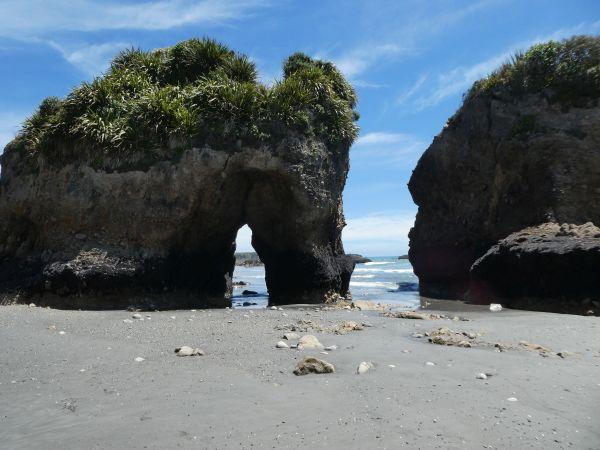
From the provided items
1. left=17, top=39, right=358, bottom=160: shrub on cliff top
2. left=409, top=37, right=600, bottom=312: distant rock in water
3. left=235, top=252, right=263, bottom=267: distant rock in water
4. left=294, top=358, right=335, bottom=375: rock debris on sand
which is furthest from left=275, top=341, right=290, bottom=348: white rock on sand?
left=235, top=252, right=263, bottom=267: distant rock in water

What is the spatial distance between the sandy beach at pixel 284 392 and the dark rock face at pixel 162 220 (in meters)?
4.61

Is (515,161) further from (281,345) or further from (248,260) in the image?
(248,260)

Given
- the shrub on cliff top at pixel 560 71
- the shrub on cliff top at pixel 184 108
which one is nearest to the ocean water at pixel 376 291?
the shrub on cliff top at pixel 184 108

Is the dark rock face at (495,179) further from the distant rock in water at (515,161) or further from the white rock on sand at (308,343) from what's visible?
the white rock on sand at (308,343)

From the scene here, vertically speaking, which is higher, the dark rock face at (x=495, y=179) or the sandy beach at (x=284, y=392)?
the dark rock face at (x=495, y=179)

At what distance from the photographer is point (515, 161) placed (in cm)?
1514

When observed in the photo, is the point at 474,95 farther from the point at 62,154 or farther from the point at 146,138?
the point at 62,154

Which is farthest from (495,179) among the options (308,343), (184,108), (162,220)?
(308,343)

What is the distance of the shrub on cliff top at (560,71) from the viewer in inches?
581

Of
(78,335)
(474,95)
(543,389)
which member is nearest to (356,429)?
(543,389)

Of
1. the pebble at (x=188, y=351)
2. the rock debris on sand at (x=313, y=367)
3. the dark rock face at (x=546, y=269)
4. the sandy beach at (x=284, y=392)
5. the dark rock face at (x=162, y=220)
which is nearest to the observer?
the sandy beach at (x=284, y=392)

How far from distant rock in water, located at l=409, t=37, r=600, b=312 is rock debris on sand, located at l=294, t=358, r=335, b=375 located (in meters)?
8.70

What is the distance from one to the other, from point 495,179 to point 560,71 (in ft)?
12.9

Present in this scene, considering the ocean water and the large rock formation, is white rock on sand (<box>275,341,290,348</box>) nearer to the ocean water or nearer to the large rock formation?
the large rock formation
